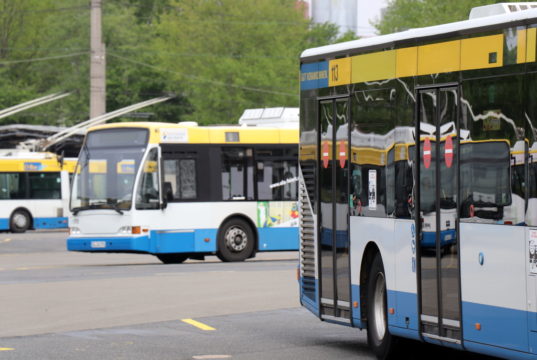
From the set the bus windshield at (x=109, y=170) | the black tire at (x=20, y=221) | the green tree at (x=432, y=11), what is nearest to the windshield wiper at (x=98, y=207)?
the bus windshield at (x=109, y=170)

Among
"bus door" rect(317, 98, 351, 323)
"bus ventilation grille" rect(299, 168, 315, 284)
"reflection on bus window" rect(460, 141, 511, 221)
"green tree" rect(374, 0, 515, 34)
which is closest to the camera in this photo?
"reflection on bus window" rect(460, 141, 511, 221)

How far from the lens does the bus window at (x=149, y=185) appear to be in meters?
27.5

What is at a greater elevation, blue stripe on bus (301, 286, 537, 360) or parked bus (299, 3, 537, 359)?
parked bus (299, 3, 537, 359)

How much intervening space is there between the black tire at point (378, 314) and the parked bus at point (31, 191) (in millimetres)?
36766

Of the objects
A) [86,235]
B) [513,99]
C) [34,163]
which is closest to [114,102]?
[34,163]

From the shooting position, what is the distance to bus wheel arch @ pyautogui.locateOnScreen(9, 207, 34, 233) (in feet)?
157

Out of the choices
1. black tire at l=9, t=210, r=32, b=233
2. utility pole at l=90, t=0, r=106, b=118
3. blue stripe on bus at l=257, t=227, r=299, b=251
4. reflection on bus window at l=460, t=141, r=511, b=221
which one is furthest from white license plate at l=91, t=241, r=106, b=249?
utility pole at l=90, t=0, r=106, b=118

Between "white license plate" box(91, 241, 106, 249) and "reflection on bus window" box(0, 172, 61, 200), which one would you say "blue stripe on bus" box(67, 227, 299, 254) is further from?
"reflection on bus window" box(0, 172, 61, 200)

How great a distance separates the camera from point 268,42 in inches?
2665

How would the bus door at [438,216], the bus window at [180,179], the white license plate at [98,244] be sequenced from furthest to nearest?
the bus window at [180,179] < the white license plate at [98,244] < the bus door at [438,216]

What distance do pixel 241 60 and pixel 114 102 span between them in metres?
12.7

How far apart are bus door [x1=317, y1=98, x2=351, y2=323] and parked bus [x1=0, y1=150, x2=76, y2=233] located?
35.7m

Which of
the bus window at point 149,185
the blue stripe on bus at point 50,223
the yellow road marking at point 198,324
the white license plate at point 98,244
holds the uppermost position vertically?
the bus window at point 149,185

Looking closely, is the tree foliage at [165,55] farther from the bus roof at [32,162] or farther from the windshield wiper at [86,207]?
the windshield wiper at [86,207]
